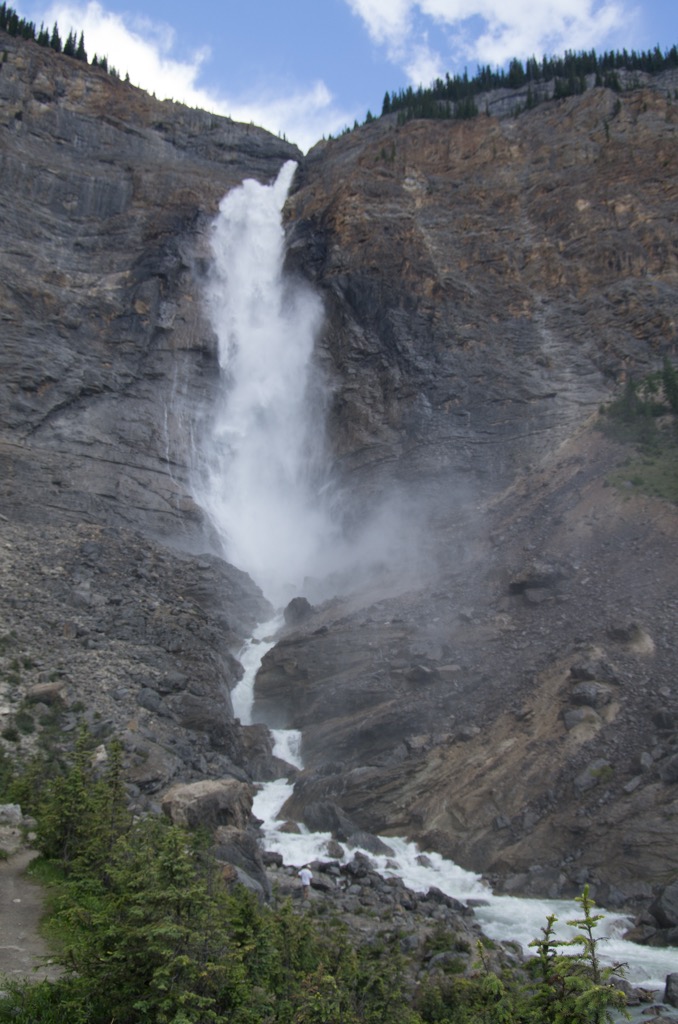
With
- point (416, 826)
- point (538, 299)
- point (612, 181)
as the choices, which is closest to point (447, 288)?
point (538, 299)

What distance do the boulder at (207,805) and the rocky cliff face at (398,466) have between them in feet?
8.85

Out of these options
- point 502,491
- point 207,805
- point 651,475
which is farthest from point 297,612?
point 207,805

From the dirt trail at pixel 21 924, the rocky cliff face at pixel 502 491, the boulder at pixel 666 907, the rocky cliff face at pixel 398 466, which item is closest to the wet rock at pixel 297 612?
the rocky cliff face at pixel 398 466

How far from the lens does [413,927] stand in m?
15.9

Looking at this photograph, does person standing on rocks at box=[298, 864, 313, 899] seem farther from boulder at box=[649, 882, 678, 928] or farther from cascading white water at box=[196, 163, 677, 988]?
cascading white water at box=[196, 163, 677, 988]

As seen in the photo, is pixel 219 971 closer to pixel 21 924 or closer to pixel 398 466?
pixel 21 924

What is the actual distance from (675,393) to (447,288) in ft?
56.8

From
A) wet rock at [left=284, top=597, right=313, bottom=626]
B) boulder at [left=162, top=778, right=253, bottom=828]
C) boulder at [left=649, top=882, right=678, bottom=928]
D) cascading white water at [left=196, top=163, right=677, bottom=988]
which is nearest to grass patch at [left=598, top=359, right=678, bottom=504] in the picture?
cascading white water at [left=196, top=163, right=677, bottom=988]

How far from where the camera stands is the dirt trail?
9.19 meters

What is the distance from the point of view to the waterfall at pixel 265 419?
41938 millimetres

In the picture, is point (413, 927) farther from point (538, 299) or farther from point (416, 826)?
point (538, 299)

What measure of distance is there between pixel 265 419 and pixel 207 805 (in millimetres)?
33422

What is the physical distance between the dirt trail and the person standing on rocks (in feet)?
20.6

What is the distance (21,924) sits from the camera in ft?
35.7
